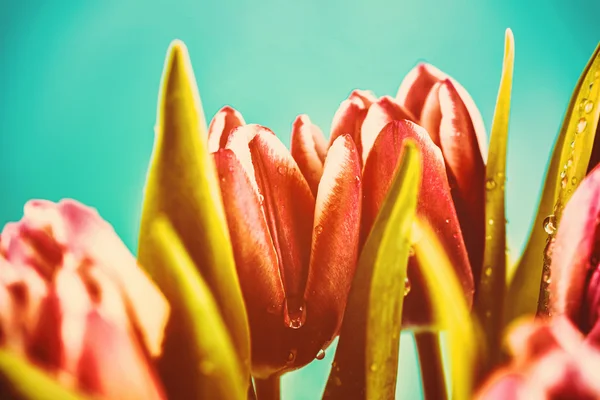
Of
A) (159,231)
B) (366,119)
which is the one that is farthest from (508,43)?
(159,231)

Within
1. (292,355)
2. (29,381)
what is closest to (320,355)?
(292,355)

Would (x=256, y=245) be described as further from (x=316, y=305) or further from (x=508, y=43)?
(x=508, y=43)

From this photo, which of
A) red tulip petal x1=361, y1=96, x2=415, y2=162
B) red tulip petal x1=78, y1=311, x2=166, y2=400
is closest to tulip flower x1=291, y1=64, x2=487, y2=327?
red tulip petal x1=361, y1=96, x2=415, y2=162

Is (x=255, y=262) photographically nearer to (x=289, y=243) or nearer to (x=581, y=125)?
(x=289, y=243)

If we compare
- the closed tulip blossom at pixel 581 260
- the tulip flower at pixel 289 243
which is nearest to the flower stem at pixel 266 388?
the tulip flower at pixel 289 243

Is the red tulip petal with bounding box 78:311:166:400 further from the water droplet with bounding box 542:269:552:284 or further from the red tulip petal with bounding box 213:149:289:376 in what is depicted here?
the water droplet with bounding box 542:269:552:284

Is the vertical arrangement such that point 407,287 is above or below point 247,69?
below
